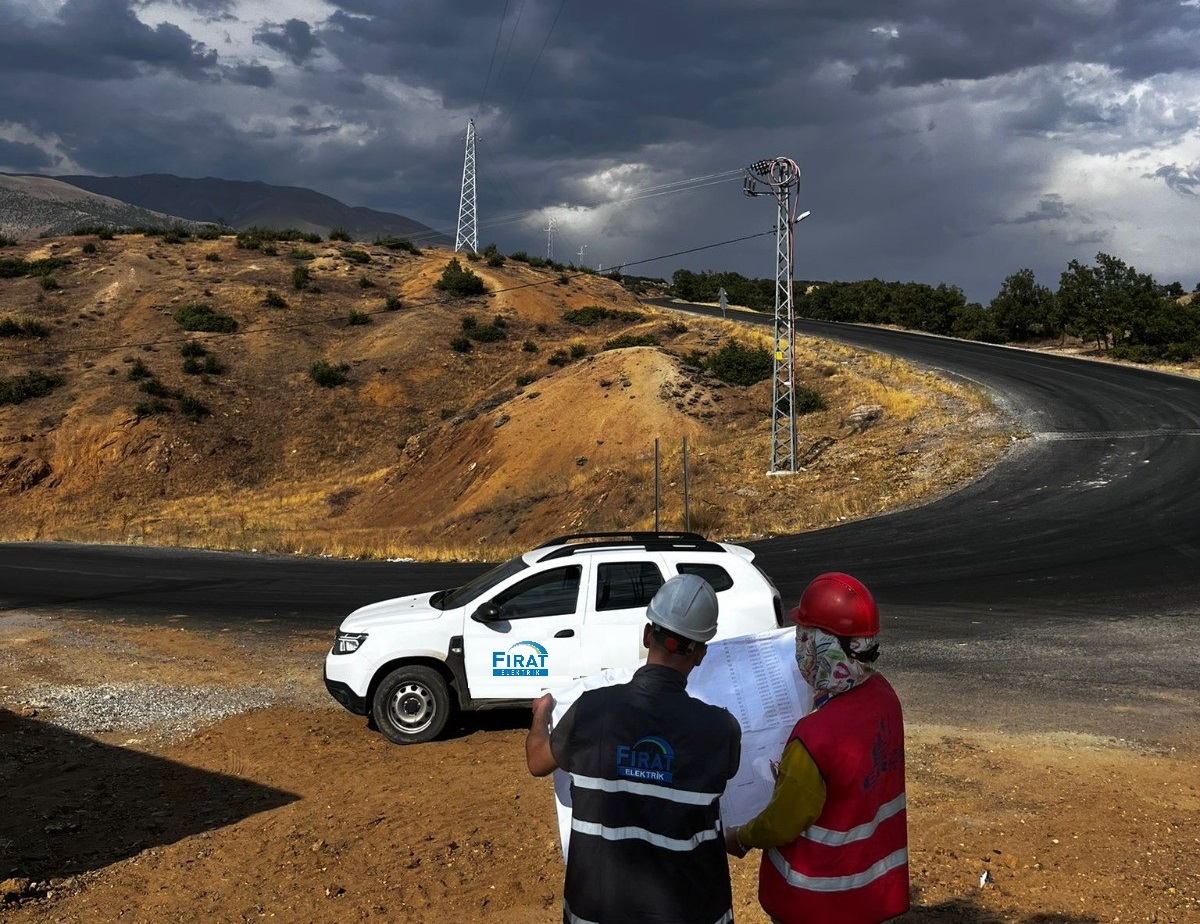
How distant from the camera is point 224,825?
7.07 meters

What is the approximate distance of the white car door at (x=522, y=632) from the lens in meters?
8.93

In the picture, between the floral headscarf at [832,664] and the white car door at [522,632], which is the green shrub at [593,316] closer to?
the white car door at [522,632]

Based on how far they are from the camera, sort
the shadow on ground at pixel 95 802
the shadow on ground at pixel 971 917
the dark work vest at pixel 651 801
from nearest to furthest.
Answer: the dark work vest at pixel 651 801, the shadow on ground at pixel 971 917, the shadow on ground at pixel 95 802

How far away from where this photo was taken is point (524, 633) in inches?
352

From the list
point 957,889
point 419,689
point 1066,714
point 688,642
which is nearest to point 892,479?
point 1066,714

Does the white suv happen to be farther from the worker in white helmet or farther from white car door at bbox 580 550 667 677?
the worker in white helmet

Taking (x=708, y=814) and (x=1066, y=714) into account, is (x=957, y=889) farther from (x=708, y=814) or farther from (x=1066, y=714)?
(x=1066, y=714)

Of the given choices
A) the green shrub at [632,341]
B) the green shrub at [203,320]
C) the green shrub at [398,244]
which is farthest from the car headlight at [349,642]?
the green shrub at [398,244]

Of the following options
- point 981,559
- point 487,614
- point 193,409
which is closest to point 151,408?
point 193,409

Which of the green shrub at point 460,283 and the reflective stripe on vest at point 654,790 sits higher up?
the green shrub at point 460,283

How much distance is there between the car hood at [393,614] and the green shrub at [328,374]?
40875 millimetres

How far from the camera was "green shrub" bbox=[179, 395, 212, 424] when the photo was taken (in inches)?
1790

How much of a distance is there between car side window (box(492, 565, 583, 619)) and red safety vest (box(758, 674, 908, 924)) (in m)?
5.74

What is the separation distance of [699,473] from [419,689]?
21.6m
